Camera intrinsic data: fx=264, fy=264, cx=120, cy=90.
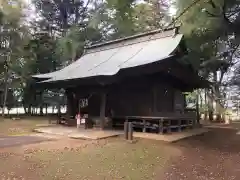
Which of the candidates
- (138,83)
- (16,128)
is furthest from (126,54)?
(16,128)

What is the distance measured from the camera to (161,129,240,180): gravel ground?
232 inches

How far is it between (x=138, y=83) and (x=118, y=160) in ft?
20.9

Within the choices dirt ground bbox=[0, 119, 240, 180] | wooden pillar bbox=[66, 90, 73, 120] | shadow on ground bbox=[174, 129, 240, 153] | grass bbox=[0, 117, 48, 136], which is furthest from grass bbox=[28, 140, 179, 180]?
wooden pillar bbox=[66, 90, 73, 120]

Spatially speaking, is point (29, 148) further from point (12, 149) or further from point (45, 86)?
point (45, 86)

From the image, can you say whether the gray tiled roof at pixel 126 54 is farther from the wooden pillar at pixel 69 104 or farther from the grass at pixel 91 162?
the grass at pixel 91 162

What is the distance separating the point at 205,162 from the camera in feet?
23.4

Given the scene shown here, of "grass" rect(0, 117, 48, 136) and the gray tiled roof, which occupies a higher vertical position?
the gray tiled roof

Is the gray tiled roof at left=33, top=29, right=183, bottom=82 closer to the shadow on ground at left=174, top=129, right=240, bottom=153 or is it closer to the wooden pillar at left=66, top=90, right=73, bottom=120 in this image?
the wooden pillar at left=66, top=90, right=73, bottom=120

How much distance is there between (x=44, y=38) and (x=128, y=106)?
1515 centimetres

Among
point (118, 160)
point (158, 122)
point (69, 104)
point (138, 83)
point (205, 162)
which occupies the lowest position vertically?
point (205, 162)

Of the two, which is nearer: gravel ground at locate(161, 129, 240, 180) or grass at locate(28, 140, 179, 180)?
grass at locate(28, 140, 179, 180)

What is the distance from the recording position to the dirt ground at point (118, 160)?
5.68m

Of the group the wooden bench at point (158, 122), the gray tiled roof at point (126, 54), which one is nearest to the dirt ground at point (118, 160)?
the wooden bench at point (158, 122)

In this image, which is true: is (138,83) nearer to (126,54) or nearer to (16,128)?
(126,54)
